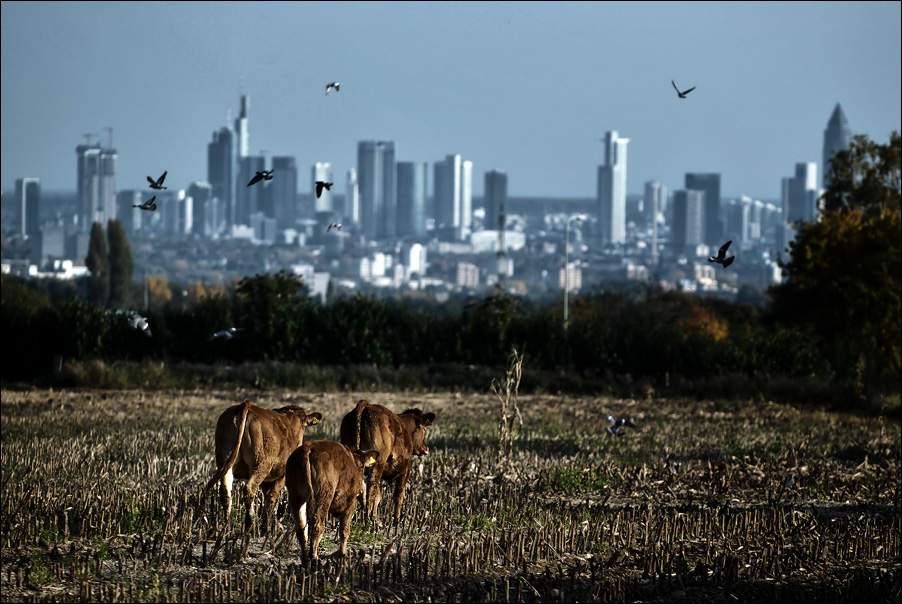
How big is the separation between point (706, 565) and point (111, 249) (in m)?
113

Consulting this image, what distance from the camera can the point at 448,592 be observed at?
325 inches

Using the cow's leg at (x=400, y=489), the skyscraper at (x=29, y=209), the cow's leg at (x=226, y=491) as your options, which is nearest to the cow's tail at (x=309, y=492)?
the cow's leg at (x=226, y=491)

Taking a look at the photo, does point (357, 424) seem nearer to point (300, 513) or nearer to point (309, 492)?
point (300, 513)

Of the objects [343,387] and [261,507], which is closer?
[261,507]

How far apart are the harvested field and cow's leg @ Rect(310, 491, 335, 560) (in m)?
0.18

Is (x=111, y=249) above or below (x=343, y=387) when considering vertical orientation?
above

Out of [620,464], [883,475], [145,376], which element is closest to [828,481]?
[883,475]

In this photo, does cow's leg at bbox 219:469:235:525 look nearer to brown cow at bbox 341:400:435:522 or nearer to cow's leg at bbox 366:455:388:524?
brown cow at bbox 341:400:435:522

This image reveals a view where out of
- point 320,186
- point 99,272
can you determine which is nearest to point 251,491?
point 320,186

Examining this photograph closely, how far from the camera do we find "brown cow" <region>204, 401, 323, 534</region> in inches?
382

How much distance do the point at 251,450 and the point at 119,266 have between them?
11255 cm

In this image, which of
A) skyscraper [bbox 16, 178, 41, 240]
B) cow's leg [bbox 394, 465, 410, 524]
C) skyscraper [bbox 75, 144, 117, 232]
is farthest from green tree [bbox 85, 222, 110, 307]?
cow's leg [bbox 394, 465, 410, 524]

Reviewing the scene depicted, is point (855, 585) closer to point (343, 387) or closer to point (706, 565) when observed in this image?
point (706, 565)

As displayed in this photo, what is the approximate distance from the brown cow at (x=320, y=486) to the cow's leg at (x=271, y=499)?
0.94 metres
